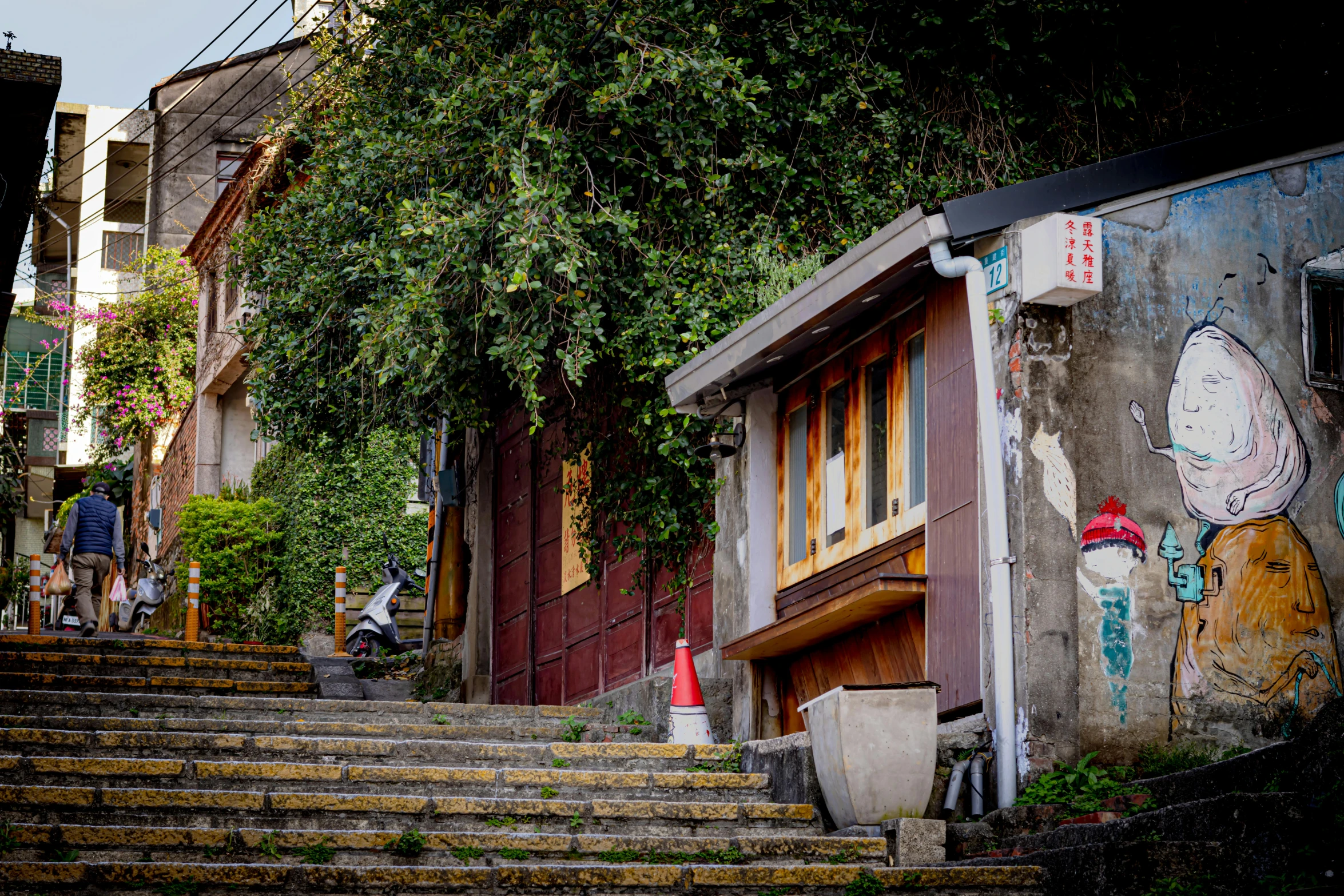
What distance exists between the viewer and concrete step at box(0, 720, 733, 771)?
27.4 ft

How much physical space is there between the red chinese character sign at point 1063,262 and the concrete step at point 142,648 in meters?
9.38

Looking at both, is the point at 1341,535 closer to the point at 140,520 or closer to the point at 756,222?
A: the point at 756,222

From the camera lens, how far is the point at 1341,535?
8648 mm

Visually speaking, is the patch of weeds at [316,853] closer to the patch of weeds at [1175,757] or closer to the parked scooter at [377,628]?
the patch of weeds at [1175,757]

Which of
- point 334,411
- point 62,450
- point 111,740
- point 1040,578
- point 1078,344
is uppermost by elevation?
point 62,450

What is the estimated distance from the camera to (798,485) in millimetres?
10664

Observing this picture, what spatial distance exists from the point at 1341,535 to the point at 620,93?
6.04 meters

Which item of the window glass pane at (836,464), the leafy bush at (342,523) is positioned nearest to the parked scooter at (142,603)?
the leafy bush at (342,523)

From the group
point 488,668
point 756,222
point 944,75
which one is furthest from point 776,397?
point 488,668

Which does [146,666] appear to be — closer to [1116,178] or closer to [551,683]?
[551,683]

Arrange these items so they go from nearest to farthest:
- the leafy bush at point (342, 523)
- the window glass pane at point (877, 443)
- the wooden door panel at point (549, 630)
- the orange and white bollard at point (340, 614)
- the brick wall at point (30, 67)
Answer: the brick wall at point (30, 67) → the window glass pane at point (877, 443) → the wooden door panel at point (549, 630) → the orange and white bollard at point (340, 614) → the leafy bush at point (342, 523)

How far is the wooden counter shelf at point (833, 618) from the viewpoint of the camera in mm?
8781

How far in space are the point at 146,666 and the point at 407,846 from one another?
302 inches

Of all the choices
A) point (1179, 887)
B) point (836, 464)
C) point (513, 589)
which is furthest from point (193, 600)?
point (1179, 887)
